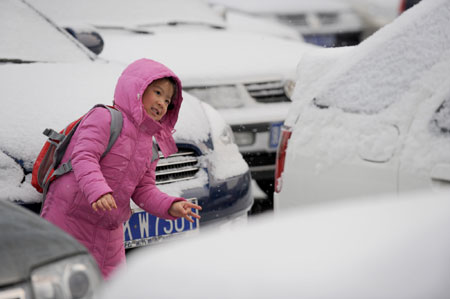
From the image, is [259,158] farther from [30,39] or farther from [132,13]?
[132,13]

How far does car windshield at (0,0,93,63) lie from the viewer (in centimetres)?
359

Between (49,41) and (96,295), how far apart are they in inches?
98.4

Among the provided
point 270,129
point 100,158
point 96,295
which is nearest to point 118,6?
point 270,129

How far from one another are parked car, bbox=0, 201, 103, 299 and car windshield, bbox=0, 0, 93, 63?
6.62 ft

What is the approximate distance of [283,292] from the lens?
1.05m

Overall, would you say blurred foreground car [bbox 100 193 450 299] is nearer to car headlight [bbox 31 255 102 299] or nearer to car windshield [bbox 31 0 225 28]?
car headlight [bbox 31 255 102 299]

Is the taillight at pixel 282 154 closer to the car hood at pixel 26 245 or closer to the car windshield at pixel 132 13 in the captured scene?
the car hood at pixel 26 245

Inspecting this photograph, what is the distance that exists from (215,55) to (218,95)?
1.74 ft

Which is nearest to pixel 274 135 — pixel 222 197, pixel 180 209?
pixel 222 197

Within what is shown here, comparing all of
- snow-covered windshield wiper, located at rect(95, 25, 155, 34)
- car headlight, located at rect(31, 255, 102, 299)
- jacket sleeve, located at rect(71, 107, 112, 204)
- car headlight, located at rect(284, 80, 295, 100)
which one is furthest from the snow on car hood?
snow-covered windshield wiper, located at rect(95, 25, 155, 34)

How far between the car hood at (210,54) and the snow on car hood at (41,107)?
1494 millimetres

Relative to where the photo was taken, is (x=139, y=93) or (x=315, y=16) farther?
(x=315, y=16)

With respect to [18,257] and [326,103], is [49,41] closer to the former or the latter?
[326,103]

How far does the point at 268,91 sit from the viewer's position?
5152 mm
